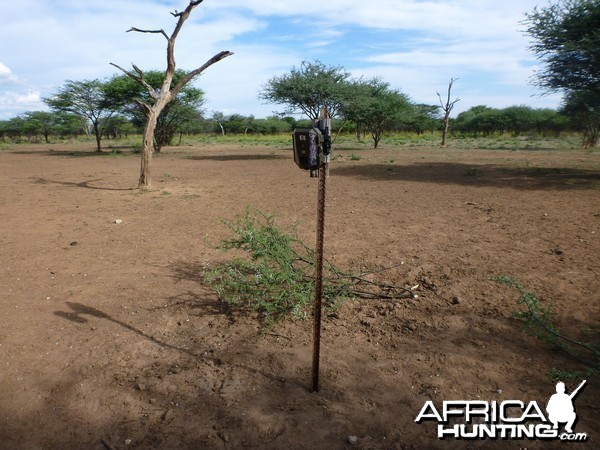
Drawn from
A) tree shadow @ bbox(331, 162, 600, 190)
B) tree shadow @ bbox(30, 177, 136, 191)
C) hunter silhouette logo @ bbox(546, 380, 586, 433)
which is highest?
tree shadow @ bbox(331, 162, 600, 190)

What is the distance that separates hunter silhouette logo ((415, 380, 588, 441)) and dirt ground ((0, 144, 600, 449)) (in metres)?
0.07

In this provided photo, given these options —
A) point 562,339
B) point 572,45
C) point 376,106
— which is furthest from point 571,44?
point 376,106

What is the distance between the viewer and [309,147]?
2.16 metres

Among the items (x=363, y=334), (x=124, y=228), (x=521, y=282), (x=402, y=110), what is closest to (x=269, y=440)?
(x=363, y=334)

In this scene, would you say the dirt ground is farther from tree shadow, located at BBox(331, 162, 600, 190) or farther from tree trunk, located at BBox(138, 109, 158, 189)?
tree shadow, located at BBox(331, 162, 600, 190)

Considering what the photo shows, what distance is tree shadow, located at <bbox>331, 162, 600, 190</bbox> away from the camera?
11039 millimetres

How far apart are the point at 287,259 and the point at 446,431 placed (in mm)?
2065

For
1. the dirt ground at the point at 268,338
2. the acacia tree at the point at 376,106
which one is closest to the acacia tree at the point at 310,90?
the acacia tree at the point at 376,106

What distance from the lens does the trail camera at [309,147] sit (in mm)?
2143

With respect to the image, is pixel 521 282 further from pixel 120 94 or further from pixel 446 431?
pixel 120 94

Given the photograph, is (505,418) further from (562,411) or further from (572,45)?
(572,45)

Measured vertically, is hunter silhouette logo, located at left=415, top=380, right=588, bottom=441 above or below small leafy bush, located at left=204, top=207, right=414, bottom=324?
below

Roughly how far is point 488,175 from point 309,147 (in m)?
12.6

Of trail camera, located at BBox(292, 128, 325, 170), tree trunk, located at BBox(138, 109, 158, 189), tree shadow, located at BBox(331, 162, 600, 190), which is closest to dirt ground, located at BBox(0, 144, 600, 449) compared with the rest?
trail camera, located at BBox(292, 128, 325, 170)
